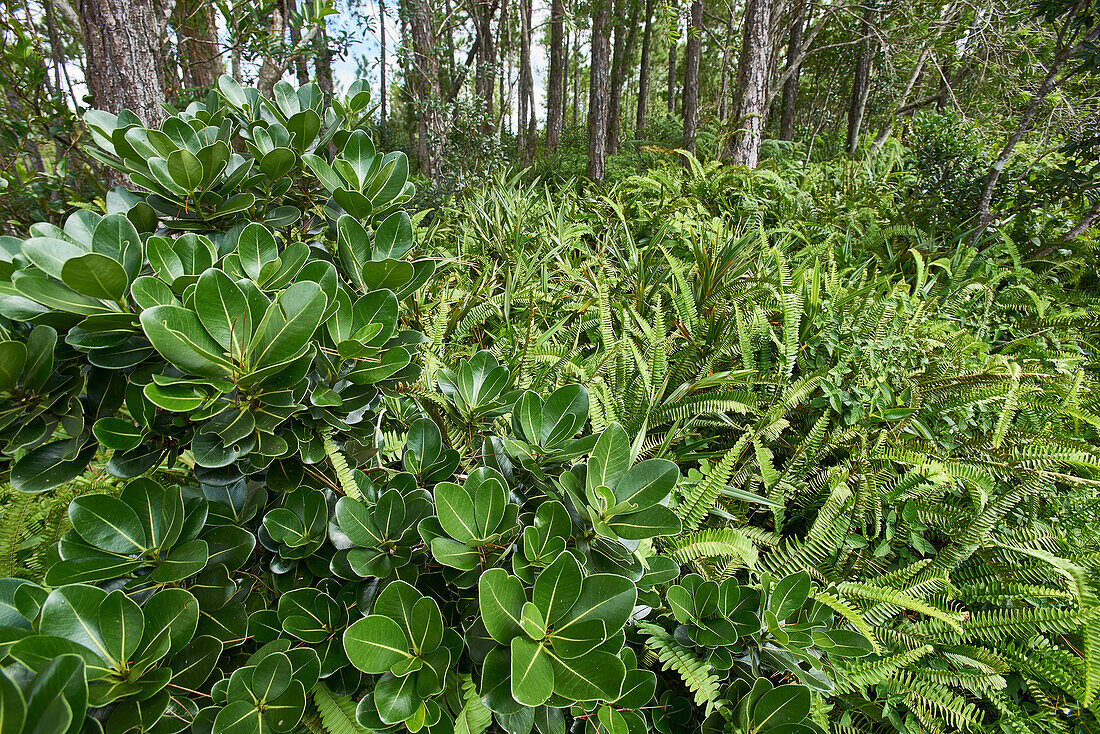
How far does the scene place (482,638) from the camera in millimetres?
740

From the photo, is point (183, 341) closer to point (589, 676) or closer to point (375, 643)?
point (375, 643)

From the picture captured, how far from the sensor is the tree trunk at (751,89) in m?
5.05

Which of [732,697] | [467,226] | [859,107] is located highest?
[859,107]

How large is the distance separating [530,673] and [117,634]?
466 mm

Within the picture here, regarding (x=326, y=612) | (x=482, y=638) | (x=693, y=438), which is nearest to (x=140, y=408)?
(x=326, y=612)

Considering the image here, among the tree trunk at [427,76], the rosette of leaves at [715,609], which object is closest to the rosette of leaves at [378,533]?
the rosette of leaves at [715,609]

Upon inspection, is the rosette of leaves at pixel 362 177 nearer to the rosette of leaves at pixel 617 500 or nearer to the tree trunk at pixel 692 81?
the rosette of leaves at pixel 617 500

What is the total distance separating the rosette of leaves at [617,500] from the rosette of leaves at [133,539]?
52 cm

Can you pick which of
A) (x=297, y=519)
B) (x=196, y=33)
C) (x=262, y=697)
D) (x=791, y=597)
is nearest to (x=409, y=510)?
(x=297, y=519)

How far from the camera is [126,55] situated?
2.71m

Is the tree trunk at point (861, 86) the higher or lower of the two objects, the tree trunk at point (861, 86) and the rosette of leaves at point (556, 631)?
the higher

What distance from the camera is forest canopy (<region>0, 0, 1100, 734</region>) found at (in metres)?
0.66

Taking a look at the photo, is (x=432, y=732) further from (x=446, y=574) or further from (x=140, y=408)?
(x=140, y=408)

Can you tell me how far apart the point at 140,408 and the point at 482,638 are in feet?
1.90
